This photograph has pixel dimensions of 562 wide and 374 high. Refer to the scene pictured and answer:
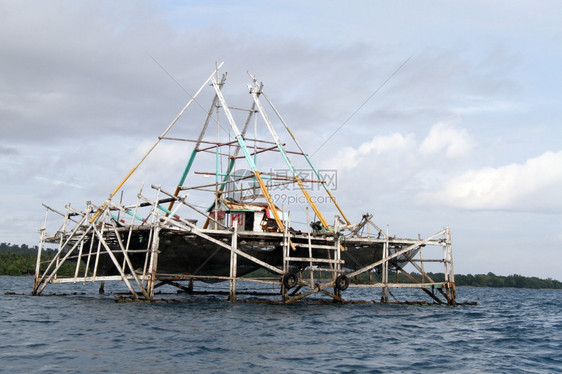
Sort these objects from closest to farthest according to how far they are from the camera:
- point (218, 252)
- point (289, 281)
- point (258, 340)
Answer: point (258, 340) → point (289, 281) → point (218, 252)

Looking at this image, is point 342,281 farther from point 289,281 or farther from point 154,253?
point 154,253

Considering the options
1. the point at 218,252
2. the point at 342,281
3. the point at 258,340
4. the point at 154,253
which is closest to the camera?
the point at 258,340

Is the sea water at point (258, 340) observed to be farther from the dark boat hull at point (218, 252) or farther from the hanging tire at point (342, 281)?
the dark boat hull at point (218, 252)

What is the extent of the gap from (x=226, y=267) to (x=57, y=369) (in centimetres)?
2150

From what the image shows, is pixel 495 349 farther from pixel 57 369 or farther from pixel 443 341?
pixel 57 369

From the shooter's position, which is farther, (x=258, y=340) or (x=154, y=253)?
(x=154, y=253)

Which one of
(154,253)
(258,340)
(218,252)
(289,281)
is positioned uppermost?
(218,252)

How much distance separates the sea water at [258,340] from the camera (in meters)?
16.2

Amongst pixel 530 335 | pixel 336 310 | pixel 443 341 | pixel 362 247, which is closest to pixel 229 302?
pixel 336 310

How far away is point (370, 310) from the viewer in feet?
105

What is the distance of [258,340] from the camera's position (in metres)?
20.2

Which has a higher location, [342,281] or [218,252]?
[218,252]

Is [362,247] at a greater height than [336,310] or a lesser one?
greater

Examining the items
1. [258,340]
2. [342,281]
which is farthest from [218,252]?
[258,340]
